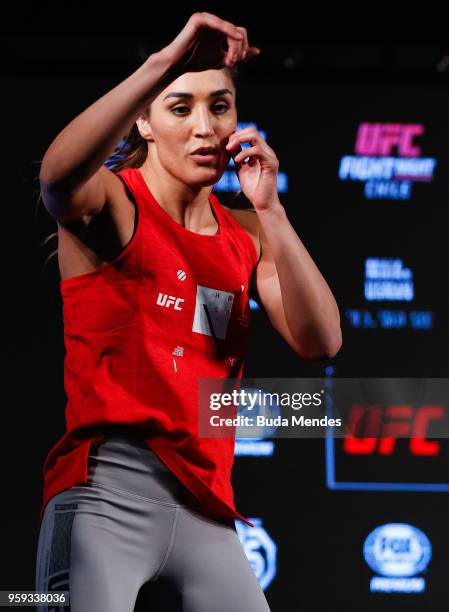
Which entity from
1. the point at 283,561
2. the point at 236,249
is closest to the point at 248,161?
the point at 236,249

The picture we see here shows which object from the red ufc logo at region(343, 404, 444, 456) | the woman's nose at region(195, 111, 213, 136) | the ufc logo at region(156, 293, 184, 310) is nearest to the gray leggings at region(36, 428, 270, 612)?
the ufc logo at region(156, 293, 184, 310)

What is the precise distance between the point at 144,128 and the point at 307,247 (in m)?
1.55

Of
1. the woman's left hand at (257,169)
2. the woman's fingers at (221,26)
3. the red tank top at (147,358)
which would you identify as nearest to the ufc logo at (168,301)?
the red tank top at (147,358)

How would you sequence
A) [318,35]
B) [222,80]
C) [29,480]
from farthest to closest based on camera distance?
[318,35], [29,480], [222,80]

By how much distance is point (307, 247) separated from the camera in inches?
128

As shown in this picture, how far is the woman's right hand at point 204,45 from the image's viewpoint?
128cm

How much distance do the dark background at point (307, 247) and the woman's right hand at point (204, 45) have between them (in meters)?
1.94

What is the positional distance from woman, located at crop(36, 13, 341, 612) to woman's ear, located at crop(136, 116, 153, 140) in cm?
12

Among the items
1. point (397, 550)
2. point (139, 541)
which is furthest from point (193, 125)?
point (397, 550)

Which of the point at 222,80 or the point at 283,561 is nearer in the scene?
the point at 222,80

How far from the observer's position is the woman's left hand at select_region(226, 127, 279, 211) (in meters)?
1.54

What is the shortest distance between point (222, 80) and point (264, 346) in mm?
1621

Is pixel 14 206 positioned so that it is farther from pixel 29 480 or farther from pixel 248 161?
pixel 248 161

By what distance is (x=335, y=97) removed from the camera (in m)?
3.30
